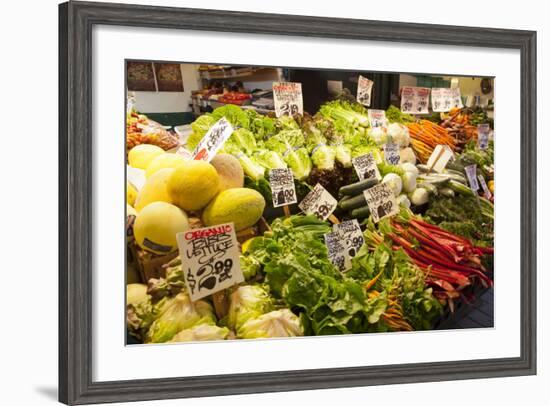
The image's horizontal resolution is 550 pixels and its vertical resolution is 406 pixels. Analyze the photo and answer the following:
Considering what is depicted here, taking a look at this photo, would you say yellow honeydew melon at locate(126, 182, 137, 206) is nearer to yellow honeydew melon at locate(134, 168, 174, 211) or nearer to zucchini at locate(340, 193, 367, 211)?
yellow honeydew melon at locate(134, 168, 174, 211)

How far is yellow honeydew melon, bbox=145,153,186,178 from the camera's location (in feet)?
14.6

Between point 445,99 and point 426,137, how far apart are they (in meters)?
0.21

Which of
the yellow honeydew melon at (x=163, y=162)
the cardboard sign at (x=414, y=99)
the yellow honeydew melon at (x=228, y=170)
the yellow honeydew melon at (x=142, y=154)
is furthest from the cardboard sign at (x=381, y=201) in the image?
the yellow honeydew melon at (x=142, y=154)

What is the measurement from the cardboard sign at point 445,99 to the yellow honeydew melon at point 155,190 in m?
1.48

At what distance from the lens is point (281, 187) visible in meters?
4.81

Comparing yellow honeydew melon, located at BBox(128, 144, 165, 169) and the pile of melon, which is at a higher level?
yellow honeydew melon, located at BBox(128, 144, 165, 169)

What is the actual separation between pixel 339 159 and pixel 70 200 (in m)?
1.42

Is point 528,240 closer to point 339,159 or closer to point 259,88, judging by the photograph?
point 339,159

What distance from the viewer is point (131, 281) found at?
442cm

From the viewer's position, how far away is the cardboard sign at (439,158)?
17.1 feet

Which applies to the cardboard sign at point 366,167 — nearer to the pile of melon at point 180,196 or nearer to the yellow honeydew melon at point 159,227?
the pile of melon at point 180,196

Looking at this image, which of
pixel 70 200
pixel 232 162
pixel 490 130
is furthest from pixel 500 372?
pixel 70 200

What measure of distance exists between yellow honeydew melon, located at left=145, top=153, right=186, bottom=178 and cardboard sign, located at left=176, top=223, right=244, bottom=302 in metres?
0.30

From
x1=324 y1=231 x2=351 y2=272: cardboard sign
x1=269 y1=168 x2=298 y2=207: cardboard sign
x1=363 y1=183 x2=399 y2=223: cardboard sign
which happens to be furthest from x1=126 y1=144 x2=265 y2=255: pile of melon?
x1=363 y1=183 x2=399 y2=223: cardboard sign
